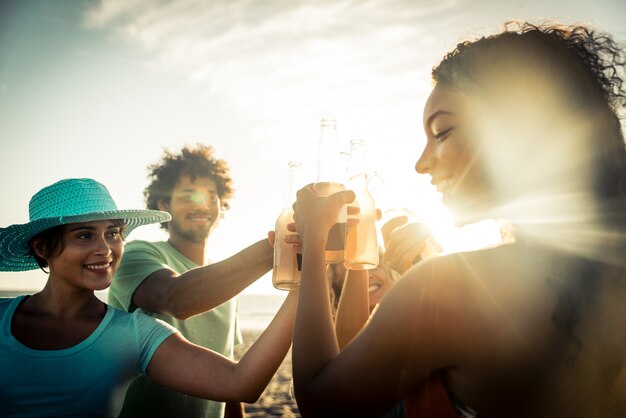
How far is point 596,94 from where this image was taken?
5.29 feet

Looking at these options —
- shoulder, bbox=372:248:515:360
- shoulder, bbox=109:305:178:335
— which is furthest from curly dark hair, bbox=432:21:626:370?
shoulder, bbox=109:305:178:335

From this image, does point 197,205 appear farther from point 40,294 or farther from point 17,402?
point 17,402

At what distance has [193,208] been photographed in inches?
188

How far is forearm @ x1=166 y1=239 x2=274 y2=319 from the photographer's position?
298cm

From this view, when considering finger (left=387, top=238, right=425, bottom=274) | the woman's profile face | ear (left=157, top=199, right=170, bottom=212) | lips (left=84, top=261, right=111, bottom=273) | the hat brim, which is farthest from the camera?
ear (left=157, top=199, right=170, bottom=212)

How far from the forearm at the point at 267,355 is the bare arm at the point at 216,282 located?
70 centimetres

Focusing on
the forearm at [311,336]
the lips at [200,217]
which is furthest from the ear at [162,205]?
the forearm at [311,336]

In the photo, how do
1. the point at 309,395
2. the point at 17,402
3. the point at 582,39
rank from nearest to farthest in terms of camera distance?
the point at 309,395
the point at 582,39
the point at 17,402

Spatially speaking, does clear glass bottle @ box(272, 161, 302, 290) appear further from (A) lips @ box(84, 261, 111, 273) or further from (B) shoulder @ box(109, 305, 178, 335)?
(A) lips @ box(84, 261, 111, 273)

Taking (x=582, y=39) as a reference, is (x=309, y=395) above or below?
below

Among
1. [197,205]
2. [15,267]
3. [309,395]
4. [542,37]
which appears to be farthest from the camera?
[197,205]

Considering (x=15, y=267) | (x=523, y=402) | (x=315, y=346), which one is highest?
(x=15, y=267)

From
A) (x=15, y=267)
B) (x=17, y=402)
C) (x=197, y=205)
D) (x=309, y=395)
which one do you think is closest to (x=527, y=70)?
(x=309, y=395)

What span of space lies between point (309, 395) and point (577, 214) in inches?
45.6
